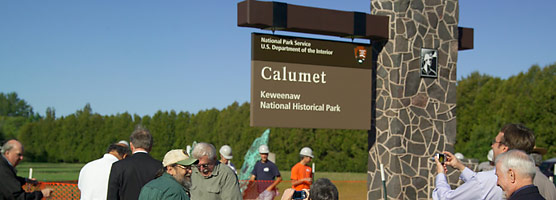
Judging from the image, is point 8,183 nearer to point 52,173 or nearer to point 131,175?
point 131,175

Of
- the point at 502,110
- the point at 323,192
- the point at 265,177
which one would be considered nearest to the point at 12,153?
the point at 323,192

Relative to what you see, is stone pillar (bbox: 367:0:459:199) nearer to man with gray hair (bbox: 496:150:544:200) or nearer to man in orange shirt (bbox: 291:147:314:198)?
man in orange shirt (bbox: 291:147:314:198)

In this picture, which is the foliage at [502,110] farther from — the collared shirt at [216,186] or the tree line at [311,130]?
the collared shirt at [216,186]

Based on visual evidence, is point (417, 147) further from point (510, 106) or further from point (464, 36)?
point (510, 106)

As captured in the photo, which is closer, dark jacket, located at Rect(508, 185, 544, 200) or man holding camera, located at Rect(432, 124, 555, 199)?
dark jacket, located at Rect(508, 185, 544, 200)

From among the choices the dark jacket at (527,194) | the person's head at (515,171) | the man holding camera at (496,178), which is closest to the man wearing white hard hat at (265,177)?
the man holding camera at (496,178)

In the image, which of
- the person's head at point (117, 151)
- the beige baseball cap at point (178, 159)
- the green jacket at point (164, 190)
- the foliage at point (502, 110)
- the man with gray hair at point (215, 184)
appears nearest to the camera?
the green jacket at point (164, 190)

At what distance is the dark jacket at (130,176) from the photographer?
6441 mm

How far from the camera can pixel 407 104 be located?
13.5m

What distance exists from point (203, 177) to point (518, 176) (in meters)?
3.60

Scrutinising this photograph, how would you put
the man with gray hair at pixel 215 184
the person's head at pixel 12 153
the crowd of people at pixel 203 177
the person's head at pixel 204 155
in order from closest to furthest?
the crowd of people at pixel 203 177, the person's head at pixel 12 153, the person's head at pixel 204 155, the man with gray hair at pixel 215 184

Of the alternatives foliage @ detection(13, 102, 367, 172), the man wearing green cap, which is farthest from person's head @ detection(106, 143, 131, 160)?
foliage @ detection(13, 102, 367, 172)

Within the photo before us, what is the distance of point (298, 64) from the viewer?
12750 mm

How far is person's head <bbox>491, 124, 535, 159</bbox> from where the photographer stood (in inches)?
208
